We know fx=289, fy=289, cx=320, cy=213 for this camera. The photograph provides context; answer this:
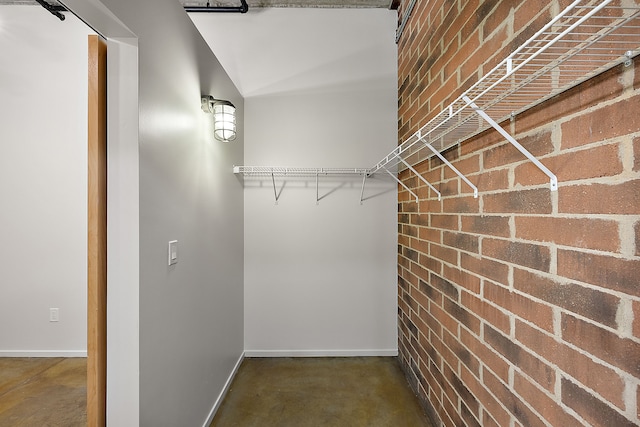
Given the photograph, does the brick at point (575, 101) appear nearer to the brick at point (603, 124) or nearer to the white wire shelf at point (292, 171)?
the brick at point (603, 124)

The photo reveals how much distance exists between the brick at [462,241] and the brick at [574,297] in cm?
30

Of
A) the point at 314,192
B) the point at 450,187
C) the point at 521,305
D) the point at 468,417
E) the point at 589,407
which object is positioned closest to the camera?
the point at 589,407

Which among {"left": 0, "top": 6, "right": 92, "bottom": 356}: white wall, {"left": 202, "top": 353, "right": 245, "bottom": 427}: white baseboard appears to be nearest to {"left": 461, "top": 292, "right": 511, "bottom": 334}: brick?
{"left": 202, "top": 353, "right": 245, "bottom": 427}: white baseboard

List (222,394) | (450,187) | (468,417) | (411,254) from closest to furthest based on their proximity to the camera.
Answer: (468,417)
(450,187)
(222,394)
(411,254)

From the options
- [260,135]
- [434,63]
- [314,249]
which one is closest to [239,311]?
[314,249]

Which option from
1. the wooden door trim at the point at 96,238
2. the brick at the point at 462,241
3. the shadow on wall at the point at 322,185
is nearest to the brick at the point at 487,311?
the brick at the point at 462,241

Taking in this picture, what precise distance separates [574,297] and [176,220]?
5.26ft

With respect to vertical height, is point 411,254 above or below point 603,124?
below

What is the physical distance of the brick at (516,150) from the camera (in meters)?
0.92

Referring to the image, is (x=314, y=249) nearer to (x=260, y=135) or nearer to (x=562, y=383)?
(x=260, y=135)

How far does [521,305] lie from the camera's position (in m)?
1.02

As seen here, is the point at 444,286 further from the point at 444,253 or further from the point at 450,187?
the point at 450,187

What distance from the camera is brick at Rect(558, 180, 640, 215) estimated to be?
2.19 ft

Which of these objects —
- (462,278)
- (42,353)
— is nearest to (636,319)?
(462,278)
